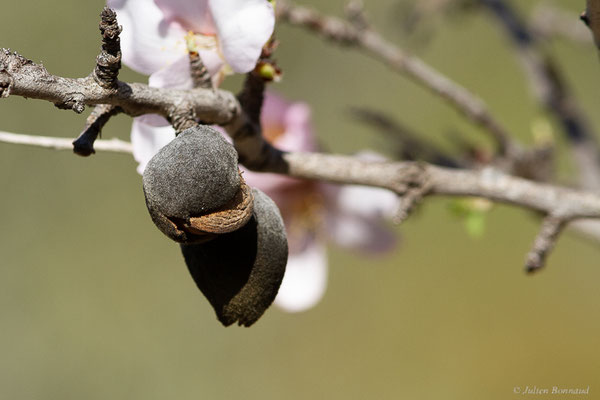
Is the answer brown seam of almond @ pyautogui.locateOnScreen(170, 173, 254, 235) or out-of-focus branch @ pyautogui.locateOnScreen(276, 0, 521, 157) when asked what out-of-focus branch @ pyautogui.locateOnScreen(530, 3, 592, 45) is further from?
brown seam of almond @ pyautogui.locateOnScreen(170, 173, 254, 235)

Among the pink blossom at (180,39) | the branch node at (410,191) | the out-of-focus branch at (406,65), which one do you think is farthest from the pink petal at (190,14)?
the out-of-focus branch at (406,65)

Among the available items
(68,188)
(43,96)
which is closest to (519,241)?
(68,188)

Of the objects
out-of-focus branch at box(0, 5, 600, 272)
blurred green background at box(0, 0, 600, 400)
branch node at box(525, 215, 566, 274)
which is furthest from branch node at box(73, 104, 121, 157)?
blurred green background at box(0, 0, 600, 400)

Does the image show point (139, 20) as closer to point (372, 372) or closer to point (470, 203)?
point (470, 203)

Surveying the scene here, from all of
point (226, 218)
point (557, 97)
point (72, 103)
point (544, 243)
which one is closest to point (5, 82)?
point (72, 103)

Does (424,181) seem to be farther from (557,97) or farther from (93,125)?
(557,97)

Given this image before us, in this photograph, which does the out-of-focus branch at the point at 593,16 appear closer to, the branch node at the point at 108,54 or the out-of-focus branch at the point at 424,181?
the out-of-focus branch at the point at 424,181
